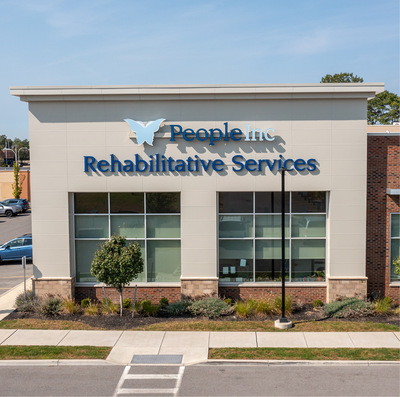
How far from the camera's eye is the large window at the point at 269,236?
60.4 feet

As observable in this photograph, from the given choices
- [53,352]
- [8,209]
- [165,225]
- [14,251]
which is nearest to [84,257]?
[165,225]

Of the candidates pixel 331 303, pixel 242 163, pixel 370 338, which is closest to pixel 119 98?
pixel 242 163

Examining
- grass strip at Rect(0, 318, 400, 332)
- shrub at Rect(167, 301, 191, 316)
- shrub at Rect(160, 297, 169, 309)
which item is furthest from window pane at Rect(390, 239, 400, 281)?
shrub at Rect(160, 297, 169, 309)

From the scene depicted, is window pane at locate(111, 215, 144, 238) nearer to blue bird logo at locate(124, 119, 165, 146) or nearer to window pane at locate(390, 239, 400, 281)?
blue bird logo at locate(124, 119, 165, 146)

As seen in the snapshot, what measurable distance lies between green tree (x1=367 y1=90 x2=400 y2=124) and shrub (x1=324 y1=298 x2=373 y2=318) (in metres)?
55.1

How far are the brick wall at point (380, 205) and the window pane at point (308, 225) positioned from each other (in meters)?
1.84

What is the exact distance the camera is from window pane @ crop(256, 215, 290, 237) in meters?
18.5

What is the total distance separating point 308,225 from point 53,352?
10144 millimetres

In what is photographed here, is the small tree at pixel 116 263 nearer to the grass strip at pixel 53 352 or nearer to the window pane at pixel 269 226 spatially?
the grass strip at pixel 53 352

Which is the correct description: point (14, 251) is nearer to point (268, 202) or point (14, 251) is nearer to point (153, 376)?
point (268, 202)

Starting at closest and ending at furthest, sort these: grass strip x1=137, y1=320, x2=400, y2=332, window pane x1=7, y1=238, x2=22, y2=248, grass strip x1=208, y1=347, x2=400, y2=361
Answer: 1. grass strip x1=208, y1=347, x2=400, y2=361
2. grass strip x1=137, y1=320, x2=400, y2=332
3. window pane x1=7, y1=238, x2=22, y2=248

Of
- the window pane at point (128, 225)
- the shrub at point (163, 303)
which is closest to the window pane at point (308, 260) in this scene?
the shrub at point (163, 303)

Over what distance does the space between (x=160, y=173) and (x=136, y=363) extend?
7399mm

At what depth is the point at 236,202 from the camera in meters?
18.4
